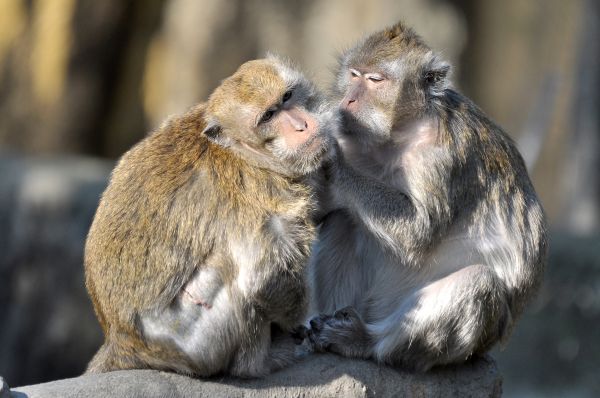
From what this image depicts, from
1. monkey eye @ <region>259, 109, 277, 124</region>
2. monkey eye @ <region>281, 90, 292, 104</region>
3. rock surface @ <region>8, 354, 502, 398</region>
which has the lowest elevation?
rock surface @ <region>8, 354, 502, 398</region>

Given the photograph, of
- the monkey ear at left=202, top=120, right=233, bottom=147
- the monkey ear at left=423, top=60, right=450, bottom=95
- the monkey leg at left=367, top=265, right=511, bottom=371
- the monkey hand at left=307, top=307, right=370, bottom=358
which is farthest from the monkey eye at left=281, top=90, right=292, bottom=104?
the monkey leg at left=367, top=265, right=511, bottom=371

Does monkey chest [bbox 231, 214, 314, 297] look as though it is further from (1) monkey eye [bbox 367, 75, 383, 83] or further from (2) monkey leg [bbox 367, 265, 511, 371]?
(1) monkey eye [bbox 367, 75, 383, 83]

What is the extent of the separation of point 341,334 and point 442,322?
60 cm

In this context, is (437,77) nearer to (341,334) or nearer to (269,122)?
(269,122)

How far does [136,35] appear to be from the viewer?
16906mm

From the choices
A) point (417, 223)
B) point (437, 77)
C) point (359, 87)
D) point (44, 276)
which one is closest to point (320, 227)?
point (417, 223)

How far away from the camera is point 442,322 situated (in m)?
6.69

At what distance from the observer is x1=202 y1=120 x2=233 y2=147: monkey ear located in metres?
6.23

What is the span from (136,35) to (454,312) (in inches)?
441

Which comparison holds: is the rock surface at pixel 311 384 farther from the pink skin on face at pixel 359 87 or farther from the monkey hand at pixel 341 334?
the pink skin on face at pixel 359 87

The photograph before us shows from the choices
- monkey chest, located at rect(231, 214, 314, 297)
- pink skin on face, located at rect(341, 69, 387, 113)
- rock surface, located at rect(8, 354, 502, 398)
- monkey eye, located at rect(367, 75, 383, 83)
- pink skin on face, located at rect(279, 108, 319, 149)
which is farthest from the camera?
monkey eye, located at rect(367, 75, 383, 83)

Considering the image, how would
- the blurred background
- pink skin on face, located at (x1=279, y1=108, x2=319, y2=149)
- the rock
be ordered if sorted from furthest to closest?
the rock < the blurred background < pink skin on face, located at (x1=279, y1=108, x2=319, y2=149)

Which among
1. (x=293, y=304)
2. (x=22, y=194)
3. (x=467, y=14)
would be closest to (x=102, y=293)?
(x=293, y=304)

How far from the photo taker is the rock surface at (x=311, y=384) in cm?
576
